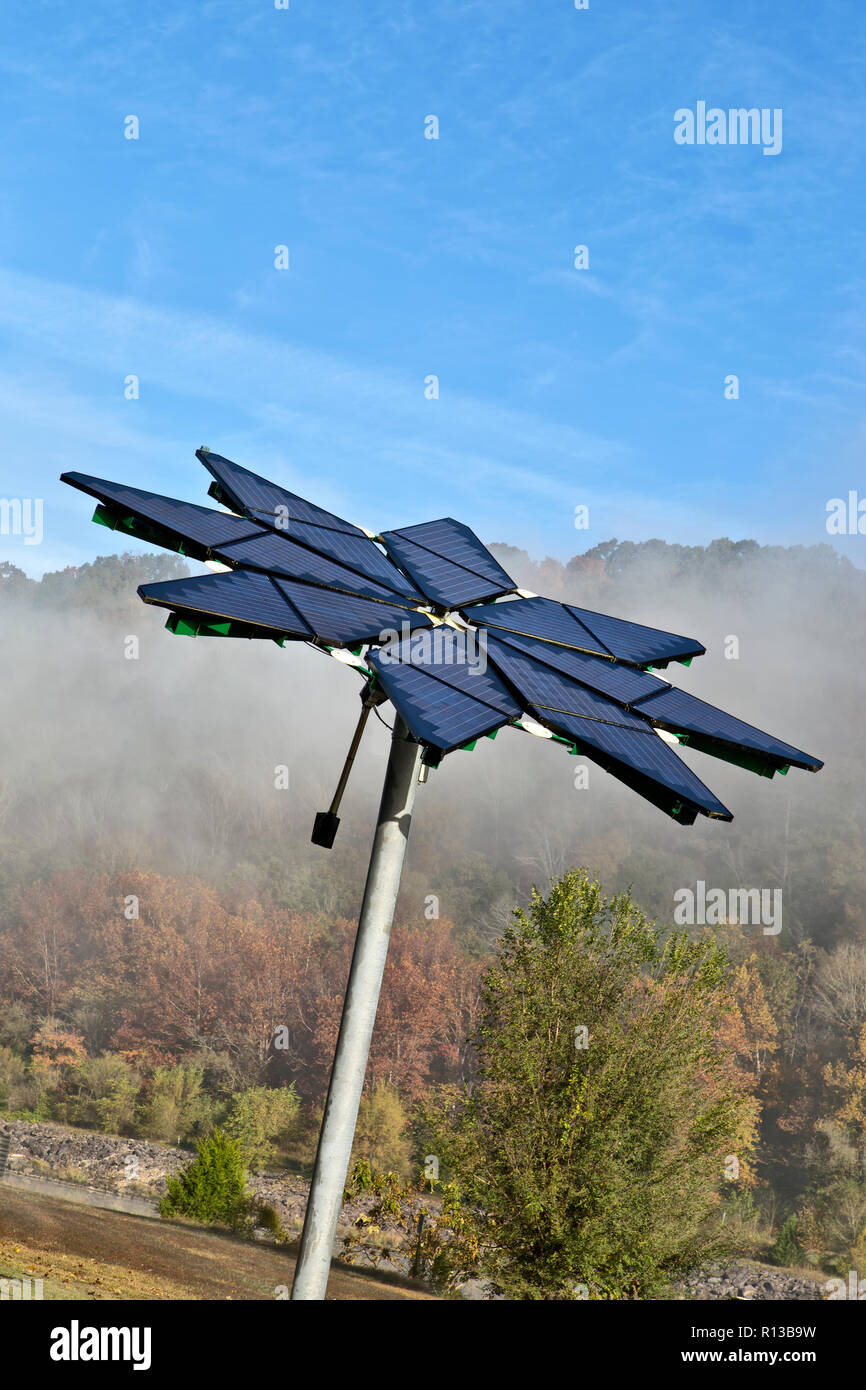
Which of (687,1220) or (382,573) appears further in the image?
(687,1220)

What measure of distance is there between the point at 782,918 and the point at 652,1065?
71.2 m

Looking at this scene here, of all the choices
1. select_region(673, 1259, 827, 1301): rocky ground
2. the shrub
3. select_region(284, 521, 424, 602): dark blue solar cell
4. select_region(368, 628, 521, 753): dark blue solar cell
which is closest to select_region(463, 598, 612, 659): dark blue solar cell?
select_region(284, 521, 424, 602): dark blue solar cell

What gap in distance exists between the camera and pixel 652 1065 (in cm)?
1590

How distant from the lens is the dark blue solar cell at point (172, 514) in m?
7.26

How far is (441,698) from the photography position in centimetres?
628

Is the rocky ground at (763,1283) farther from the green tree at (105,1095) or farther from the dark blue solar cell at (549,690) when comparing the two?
the dark blue solar cell at (549,690)

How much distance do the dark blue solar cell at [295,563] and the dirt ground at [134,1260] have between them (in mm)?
8023

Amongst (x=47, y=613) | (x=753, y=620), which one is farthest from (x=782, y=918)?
(x=47, y=613)

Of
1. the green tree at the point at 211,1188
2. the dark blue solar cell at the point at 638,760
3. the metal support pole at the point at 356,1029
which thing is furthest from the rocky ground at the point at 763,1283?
the dark blue solar cell at the point at 638,760

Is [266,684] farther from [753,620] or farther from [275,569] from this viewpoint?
[275,569]

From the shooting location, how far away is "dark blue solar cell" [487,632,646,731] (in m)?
7.02

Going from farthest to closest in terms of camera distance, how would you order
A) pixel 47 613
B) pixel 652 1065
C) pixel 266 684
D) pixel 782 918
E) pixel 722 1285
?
pixel 47 613
pixel 266 684
pixel 782 918
pixel 722 1285
pixel 652 1065

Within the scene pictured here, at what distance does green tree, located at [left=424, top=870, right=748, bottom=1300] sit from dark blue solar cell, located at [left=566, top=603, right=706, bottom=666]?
26.4ft

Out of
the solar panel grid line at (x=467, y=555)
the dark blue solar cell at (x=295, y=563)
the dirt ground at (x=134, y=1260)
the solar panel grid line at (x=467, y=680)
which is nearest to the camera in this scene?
the solar panel grid line at (x=467, y=680)
